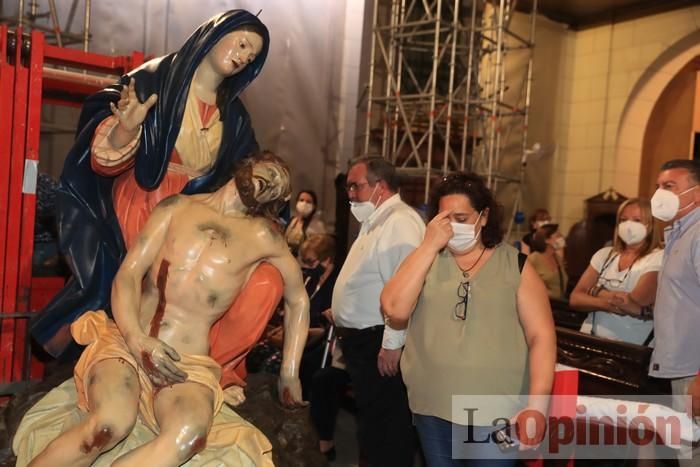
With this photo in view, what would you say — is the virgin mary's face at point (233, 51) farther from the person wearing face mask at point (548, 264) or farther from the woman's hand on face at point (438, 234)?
the person wearing face mask at point (548, 264)

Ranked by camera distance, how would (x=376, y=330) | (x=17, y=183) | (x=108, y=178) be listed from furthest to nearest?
(x=17, y=183), (x=376, y=330), (x=108, y=178)

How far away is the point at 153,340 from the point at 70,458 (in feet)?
1.40

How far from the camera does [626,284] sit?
13.2 feet

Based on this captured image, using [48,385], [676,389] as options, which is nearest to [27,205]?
[48,385]

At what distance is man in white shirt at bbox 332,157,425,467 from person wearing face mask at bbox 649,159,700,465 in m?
1.13

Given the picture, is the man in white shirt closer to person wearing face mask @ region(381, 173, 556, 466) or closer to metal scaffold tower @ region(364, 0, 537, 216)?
person wearing face mask @ region(381, 173, 556, 466)

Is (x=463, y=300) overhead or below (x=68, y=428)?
overhead

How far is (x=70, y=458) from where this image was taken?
2234 millimetres

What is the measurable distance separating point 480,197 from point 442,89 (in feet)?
22.1

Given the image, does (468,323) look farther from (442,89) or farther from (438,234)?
(442,89)

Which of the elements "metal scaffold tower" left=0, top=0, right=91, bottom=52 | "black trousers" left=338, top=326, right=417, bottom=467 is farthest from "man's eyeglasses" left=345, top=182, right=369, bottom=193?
"metal scaffold tower" left=0, top=0, right=91, bottom=52

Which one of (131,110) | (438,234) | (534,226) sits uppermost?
(131,110)

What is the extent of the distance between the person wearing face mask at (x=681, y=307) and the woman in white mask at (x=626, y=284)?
2.06 feet

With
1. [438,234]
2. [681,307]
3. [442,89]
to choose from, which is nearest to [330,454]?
[681,307]
